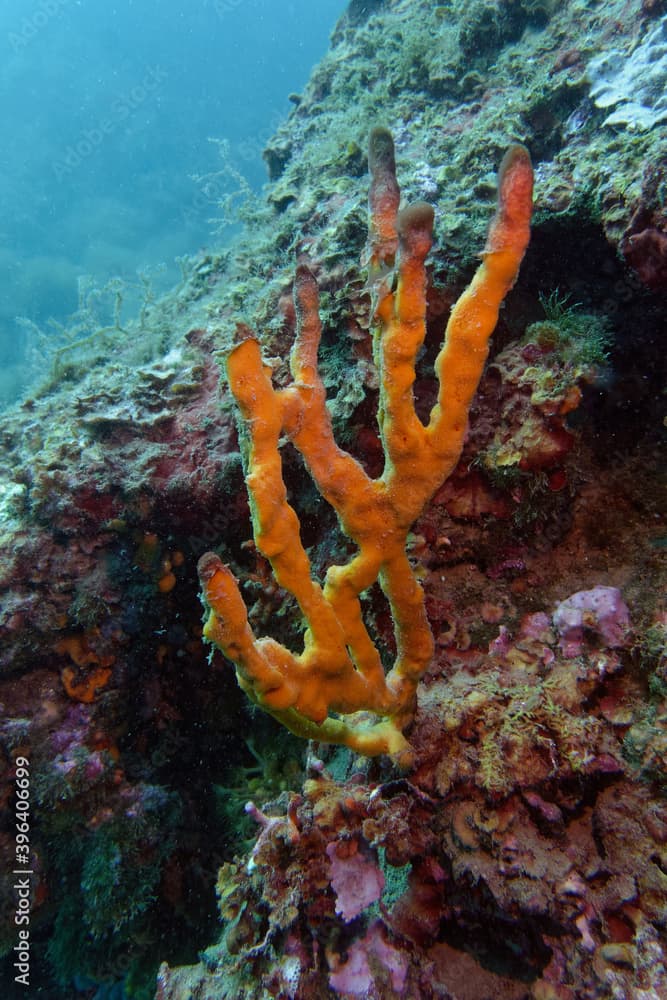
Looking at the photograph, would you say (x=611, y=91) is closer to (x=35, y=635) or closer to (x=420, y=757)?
(x=420, y=757)

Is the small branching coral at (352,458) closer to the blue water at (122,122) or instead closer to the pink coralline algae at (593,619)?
the pink coralline algae at (593,619)

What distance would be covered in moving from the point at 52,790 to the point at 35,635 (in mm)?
1091

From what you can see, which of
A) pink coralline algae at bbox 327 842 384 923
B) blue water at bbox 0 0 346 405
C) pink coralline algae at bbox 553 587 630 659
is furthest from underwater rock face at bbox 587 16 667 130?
blue water at bbox 0 0 346 405

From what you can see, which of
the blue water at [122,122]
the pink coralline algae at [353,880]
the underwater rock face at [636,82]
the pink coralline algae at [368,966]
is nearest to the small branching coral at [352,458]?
the pink coralline algae at [353,880]

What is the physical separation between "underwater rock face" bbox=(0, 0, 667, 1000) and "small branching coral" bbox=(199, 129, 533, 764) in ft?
2.10

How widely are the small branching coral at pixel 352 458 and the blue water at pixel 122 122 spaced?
14.7 meters

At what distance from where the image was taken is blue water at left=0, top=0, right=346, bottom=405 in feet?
114

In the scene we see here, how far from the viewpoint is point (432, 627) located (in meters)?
2.58

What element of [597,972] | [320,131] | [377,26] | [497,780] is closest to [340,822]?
[497,780]

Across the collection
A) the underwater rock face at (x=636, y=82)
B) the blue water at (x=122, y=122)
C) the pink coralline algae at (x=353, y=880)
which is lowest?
the pink coralline algae at (x=353, y=880)

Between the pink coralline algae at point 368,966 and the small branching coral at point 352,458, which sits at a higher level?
the small branching coral at point 352,458

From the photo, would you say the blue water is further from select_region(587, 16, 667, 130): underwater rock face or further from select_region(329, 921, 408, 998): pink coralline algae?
select_region(329, 921, 408, 998): pink coralline algae

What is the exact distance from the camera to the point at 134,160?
54875 mm

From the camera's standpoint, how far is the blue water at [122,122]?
114ft
